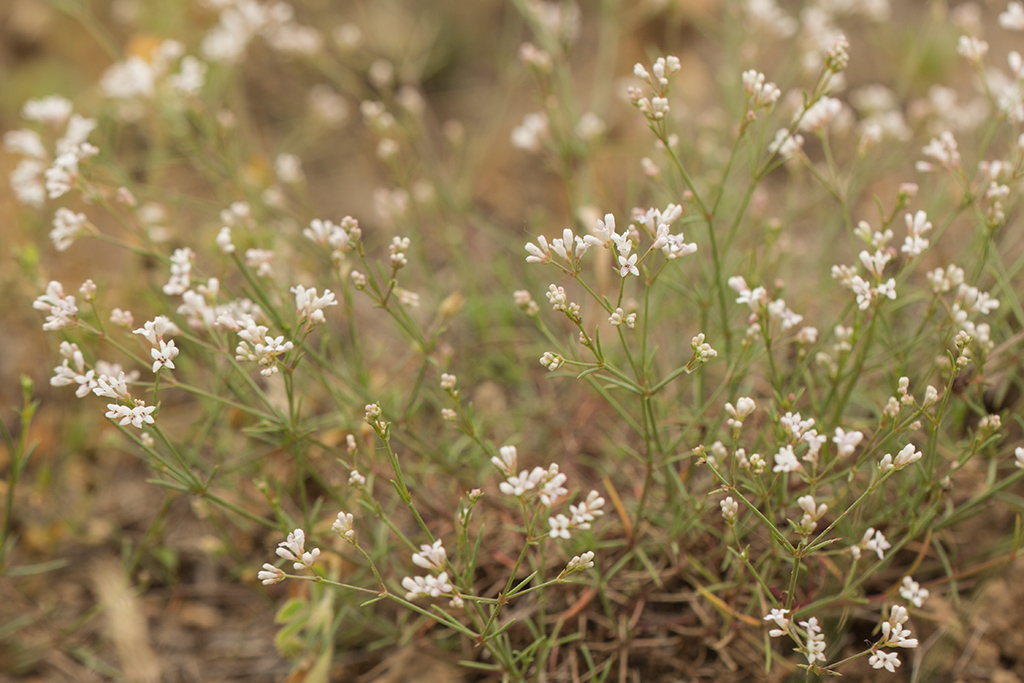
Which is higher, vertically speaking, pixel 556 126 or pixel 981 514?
pixel 556 126

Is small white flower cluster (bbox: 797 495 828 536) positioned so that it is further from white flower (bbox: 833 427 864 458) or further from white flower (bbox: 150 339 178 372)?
white flower (bbox: 150 339 178 372)

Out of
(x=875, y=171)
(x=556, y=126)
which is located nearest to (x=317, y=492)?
(x=556, y=126)

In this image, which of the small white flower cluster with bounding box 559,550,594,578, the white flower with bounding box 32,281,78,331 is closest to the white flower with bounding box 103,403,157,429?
the white flower with bounding box 32,281,78,331

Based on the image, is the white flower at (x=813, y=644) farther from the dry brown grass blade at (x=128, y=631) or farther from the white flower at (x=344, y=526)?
the dry brown grass blade at (x=128, y=631)

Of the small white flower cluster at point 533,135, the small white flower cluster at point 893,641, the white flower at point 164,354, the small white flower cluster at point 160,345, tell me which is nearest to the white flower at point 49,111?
the small white flower cluster at point 160,345

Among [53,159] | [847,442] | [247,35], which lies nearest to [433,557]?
[847,442]

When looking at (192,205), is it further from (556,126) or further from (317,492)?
(556,126)

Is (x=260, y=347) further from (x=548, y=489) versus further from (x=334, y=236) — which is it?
(x=548, y=489)
